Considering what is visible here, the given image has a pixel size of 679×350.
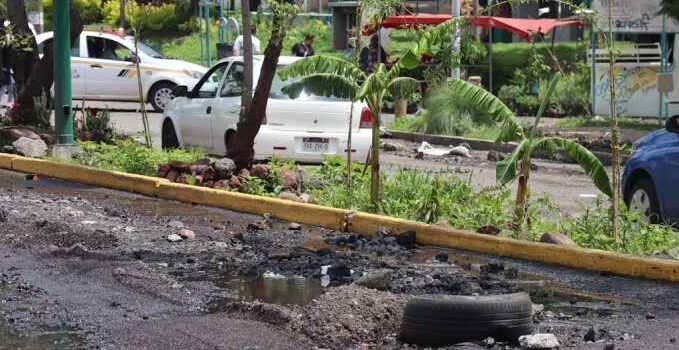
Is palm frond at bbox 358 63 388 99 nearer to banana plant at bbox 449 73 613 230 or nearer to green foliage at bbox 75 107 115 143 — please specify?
banana plant at bbox 449 73 613 230

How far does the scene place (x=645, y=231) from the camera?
1003cm

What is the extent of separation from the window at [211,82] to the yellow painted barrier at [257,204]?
10.3 feet

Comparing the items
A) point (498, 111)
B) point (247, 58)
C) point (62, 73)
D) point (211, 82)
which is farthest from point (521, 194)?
point (62, 73)

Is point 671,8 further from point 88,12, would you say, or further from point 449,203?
point 88,12

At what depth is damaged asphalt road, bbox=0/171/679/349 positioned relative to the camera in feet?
24.1

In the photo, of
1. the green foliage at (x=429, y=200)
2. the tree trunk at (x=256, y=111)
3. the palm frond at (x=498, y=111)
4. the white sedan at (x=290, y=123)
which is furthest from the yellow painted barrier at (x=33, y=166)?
the palm frond at (x=498, y=111)

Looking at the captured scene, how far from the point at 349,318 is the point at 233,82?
9.64 m

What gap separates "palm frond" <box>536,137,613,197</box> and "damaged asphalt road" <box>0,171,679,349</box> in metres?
0.91

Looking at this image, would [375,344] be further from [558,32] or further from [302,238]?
[558,32]

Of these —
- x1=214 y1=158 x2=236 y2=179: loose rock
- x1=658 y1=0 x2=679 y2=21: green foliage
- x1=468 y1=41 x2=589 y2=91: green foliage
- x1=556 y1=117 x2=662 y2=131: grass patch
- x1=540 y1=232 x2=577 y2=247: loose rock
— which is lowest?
x1=540 y1=232 x2=577 y2=247: loose rock

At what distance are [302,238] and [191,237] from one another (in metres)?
0.99

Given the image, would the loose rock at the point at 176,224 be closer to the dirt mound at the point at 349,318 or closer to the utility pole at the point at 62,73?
the dirt mound at the point at 349,318

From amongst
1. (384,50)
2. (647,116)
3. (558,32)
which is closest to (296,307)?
(647,116)

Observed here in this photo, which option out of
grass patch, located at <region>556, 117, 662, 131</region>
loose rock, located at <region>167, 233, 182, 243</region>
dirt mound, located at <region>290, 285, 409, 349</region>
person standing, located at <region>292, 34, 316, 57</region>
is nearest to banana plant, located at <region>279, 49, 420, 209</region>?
loose rock, located at <region>167, 233, 182, 243</region>
